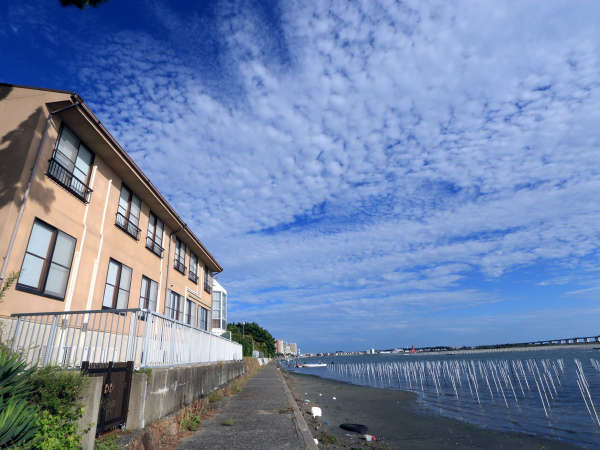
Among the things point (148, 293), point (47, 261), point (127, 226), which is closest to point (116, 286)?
point (127, 226)

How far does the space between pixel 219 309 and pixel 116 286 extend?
17310 millimetres

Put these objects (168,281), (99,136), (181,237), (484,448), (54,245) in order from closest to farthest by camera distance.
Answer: (54,245) < (99,136) < (484,448) < (168,281) < (181,237)

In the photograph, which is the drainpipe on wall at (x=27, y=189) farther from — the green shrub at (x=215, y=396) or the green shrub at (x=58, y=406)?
the green shrub at (x=215, y=396)

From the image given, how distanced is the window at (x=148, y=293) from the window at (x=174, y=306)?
1.47m

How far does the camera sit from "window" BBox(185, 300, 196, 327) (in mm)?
18450

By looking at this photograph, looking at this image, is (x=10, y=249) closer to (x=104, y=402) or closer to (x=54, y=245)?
(x=54, y=245)

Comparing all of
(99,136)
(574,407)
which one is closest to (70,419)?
(99,136)

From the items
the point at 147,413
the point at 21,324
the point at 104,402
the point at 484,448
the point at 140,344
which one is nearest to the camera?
the point at 104,402

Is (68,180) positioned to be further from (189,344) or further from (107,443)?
(107,443)

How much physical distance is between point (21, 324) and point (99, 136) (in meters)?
5.67

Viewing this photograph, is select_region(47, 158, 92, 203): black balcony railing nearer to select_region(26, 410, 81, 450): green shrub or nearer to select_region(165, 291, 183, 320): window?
select_region(26, 410, 81, 450): green shrub

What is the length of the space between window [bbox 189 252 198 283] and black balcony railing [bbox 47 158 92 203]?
1043 centimetres

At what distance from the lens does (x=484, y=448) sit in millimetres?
12922

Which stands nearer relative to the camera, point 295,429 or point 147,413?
point 147,413
